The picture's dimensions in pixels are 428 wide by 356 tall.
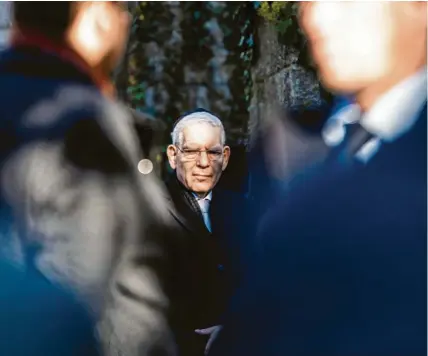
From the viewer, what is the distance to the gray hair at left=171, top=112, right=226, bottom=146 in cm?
229

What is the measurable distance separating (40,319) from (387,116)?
5.74 ft

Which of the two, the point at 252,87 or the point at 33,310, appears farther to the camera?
the point at 252,87

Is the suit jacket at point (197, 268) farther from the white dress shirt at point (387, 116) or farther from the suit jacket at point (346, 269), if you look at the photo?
the white dress shirt at point (387, 116)

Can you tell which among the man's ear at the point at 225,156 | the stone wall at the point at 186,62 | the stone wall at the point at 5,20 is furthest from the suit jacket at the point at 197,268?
the stone wall at the point at 5,20

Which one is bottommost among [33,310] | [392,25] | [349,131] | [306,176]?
[33,310]

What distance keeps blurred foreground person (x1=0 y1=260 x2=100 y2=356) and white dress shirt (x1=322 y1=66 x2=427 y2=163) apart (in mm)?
1326

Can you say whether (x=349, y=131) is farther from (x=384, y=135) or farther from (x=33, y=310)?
(x=33, y=310)

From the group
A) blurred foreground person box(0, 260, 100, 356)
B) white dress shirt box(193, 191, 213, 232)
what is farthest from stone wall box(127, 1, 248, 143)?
blurred foreground person box(0, 260, 100, 356)

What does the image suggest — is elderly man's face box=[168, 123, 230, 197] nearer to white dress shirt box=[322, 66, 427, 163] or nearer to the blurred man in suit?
the blurred man in suit

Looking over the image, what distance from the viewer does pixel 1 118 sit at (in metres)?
2.35

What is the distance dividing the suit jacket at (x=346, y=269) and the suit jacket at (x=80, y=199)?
429mm

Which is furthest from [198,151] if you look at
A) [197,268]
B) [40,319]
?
[40,319]

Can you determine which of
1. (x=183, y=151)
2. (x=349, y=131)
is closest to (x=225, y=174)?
(x=183, y=151)

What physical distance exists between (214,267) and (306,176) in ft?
1.85
